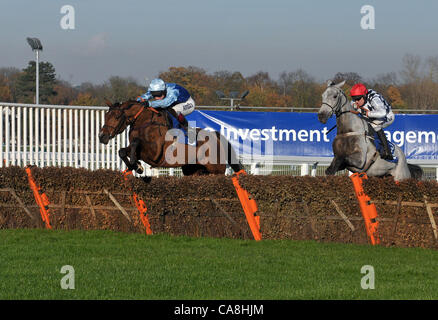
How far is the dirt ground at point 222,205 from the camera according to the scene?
8.41 metres

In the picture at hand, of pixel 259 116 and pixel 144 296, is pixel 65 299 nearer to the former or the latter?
pixel 144 296

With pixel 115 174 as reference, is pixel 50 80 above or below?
above

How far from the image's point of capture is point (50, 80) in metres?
45.3

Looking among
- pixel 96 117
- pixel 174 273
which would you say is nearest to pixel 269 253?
pixel 174 273

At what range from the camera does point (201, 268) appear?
22.6ft

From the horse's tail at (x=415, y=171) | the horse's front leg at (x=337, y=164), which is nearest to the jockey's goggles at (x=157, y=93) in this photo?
the horse's front leg at (x=337, y=164)

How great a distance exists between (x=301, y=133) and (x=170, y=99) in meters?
6.47

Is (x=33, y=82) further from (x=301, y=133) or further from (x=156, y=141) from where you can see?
(x=156, y=141)

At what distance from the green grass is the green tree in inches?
1401

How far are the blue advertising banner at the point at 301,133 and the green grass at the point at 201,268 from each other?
7331 mm

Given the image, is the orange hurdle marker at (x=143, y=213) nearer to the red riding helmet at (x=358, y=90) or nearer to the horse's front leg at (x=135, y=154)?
the horse's front leg at (x=135, y=154)

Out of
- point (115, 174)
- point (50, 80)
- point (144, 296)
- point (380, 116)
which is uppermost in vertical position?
point (50, 80)

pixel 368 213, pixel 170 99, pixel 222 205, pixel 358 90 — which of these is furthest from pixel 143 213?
pixel 358 90

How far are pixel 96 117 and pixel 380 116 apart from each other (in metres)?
6.04
